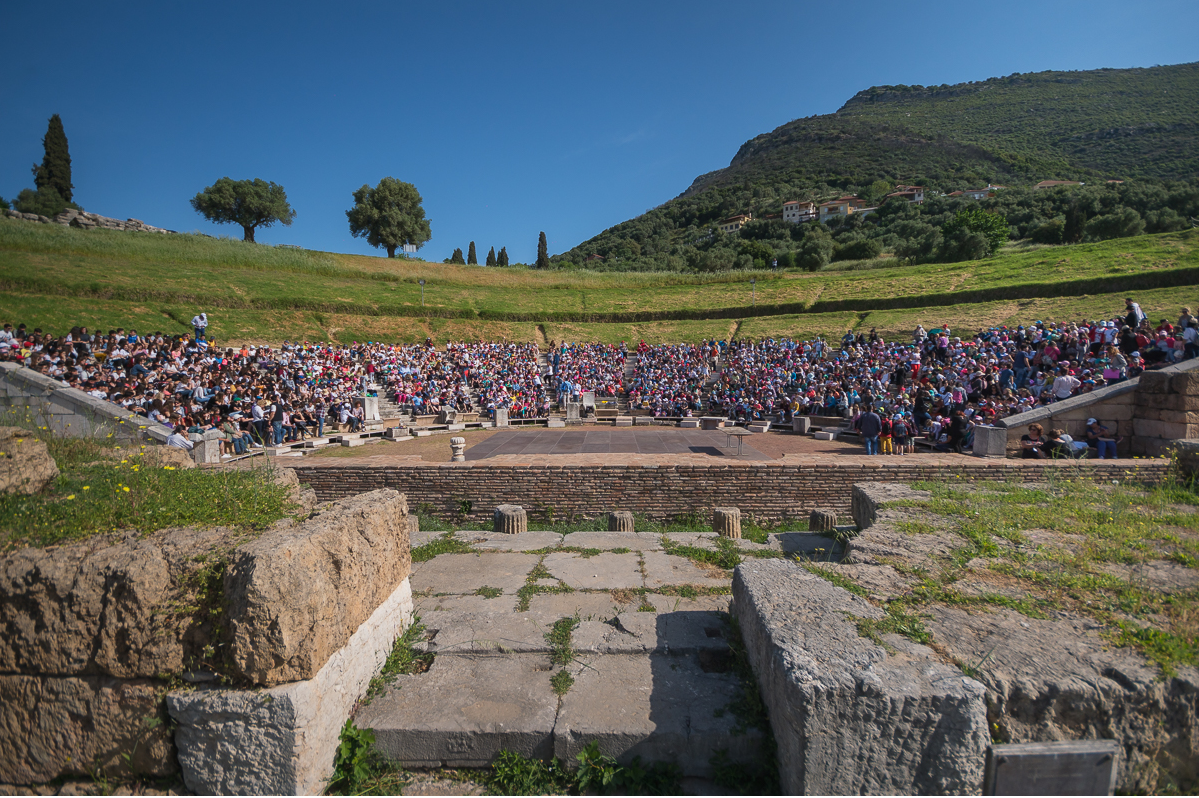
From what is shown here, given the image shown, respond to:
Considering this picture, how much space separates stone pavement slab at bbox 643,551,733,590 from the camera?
192 inches

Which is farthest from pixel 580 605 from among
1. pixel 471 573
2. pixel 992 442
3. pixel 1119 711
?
pixel 992 442

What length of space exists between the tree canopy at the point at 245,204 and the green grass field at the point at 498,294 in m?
9.66

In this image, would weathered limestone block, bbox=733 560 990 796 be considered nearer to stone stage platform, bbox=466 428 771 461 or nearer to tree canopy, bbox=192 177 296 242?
stone stage platform, bbox=466 428 771 461

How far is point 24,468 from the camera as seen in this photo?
3619mm

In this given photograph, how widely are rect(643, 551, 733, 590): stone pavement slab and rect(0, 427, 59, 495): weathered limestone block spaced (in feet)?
15.7

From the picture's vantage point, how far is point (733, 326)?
35031 mm

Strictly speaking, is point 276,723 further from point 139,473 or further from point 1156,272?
point 1156,272

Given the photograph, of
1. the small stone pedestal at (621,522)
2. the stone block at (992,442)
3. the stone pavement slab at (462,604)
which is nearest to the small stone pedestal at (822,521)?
the small stone pedestal at (621,522)

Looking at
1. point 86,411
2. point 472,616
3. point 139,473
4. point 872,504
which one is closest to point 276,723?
point 472,616

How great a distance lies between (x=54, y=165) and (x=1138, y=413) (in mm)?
73596

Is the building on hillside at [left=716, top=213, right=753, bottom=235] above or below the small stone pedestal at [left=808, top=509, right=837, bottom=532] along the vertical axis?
above

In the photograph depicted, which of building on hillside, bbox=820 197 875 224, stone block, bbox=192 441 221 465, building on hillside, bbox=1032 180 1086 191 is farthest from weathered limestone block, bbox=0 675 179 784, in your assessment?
building on hillside, bbox=1032 180 1086 191

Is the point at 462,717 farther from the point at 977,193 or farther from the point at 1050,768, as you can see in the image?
the point at 977,193

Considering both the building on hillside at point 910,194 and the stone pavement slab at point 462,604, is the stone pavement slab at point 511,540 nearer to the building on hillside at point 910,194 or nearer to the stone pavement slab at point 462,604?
the stone pavement slab at point 462,604
